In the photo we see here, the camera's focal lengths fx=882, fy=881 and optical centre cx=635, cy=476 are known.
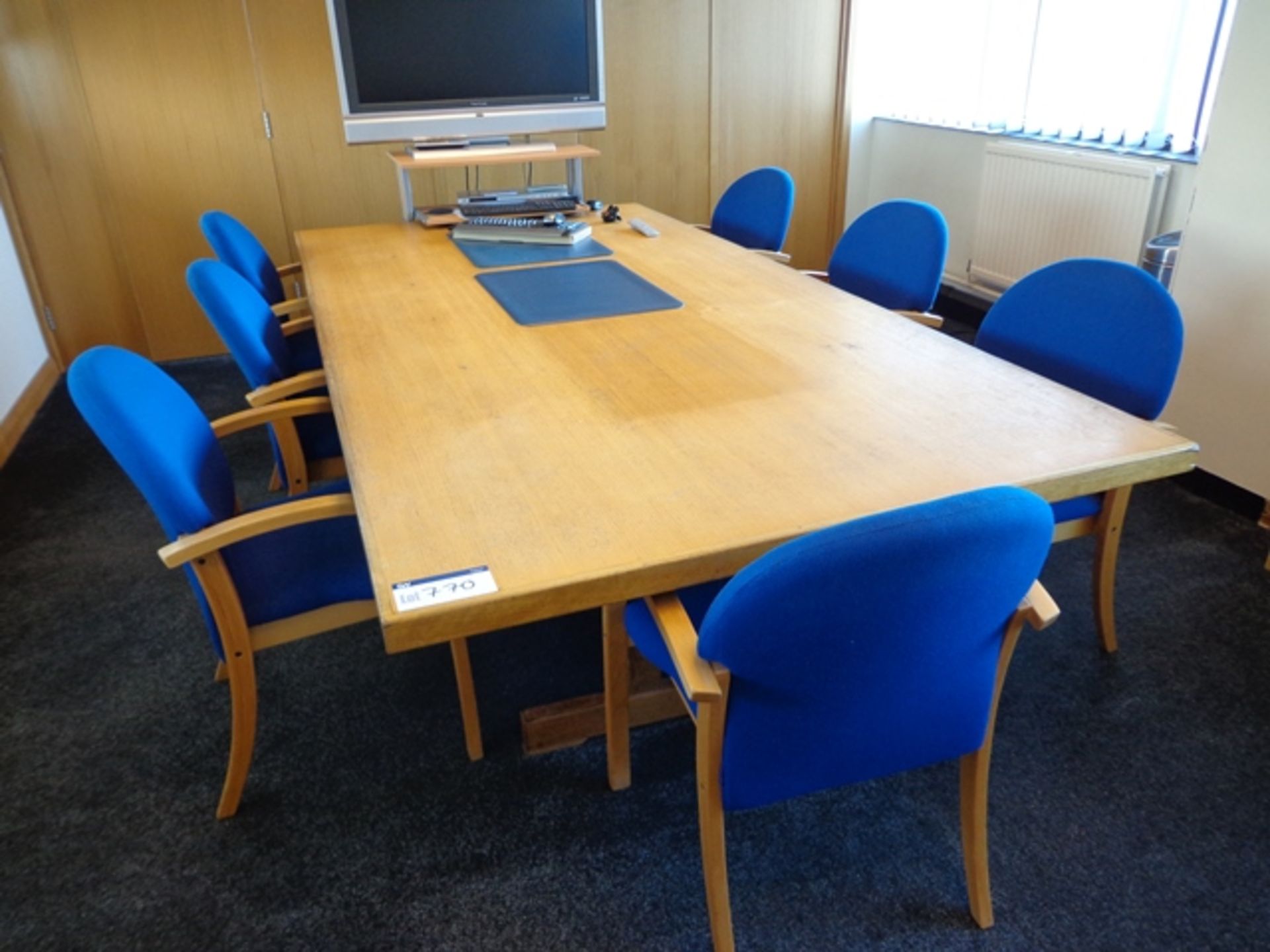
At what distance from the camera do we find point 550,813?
1676 mm

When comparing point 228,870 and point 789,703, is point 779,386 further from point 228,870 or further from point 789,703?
point 228,870

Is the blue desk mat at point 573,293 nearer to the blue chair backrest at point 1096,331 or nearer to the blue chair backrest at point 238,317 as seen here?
the blue chair backrest at point 238,317

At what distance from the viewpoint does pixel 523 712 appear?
1854 mm

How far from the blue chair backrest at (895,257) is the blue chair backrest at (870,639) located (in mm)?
1470

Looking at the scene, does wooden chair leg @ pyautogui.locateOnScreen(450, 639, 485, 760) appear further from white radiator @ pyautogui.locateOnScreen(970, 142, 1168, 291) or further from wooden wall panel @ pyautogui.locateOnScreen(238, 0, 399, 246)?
wooden wall panel @ pyautogui.locateOnScreen(238, 0, 399, 246)

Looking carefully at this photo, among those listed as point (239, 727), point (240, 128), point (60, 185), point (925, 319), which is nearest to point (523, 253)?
point (925, 319)

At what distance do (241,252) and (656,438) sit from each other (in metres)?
1.91

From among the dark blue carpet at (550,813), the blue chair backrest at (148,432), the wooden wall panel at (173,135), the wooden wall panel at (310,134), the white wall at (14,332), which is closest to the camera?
the blue chair backrest at (148,432)

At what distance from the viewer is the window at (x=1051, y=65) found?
9.78 feet

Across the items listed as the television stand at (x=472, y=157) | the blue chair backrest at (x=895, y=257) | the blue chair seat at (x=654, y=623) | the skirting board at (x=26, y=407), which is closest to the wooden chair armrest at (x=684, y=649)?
the blue chair seat at (x=654, y=623)

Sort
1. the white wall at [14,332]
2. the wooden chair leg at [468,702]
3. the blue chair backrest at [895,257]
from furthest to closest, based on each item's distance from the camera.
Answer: the white wall at [14,332] < the blue chair backrest at [895,257] < the wooden chair leg at [468,702]

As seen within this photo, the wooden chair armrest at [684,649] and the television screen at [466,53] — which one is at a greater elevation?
the television screen at [466,53]

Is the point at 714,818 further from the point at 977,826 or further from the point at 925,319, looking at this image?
the point at 925,319

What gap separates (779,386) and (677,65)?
3.18 m
